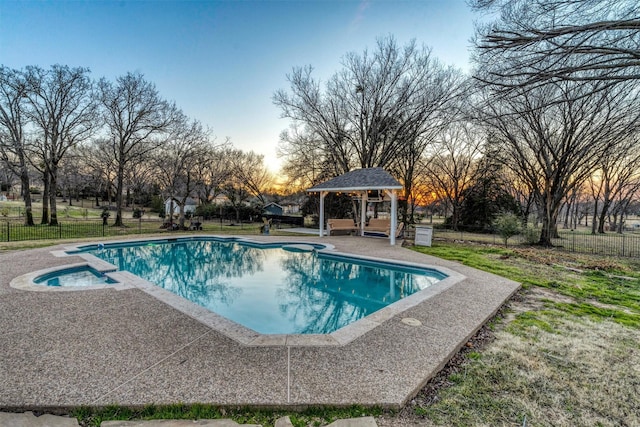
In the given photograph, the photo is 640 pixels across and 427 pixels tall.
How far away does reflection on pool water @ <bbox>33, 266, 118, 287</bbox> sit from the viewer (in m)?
6.64

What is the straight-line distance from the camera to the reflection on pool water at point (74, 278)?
6.64 meters

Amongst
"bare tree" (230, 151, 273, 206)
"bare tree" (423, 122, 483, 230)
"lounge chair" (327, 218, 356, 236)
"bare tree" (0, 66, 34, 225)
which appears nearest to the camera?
"lounge chair" (327, 218, 356, 236)

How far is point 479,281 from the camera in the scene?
653 centimetres

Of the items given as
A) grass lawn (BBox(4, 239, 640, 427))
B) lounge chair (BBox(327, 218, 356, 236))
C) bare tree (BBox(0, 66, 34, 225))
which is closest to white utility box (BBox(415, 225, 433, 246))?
lounge chair (BBox(327, 218, 356, 236))

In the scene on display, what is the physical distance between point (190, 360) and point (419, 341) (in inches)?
103

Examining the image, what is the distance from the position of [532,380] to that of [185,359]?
11.4 ft

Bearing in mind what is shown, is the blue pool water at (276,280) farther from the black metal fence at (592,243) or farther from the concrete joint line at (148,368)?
the black metal fence at (592,243)

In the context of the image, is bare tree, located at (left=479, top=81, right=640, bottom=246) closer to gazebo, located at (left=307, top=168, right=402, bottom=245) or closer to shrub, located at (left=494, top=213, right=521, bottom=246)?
shrub, located at (left=494, top=213, right=521, bottom=246)

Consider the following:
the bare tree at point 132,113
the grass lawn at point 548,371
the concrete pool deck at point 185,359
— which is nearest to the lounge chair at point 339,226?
the grass lawn at point 548,371

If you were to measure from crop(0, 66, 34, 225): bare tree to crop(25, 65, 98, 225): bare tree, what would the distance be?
0.46 meters

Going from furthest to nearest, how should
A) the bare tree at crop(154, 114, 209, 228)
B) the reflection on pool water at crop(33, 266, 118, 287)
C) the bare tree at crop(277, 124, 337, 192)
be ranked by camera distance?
the bare tree at crop(277, 124, 337, 192) → the bare tree at crop(154, 114, 209, 228) → the reflection on pool water at crop(33, 266, 118, 287)

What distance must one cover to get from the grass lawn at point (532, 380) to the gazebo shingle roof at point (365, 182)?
26.7 ft

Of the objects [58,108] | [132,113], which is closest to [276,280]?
[132,113]

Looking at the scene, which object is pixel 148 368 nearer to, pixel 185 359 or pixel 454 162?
pixel 185 359
